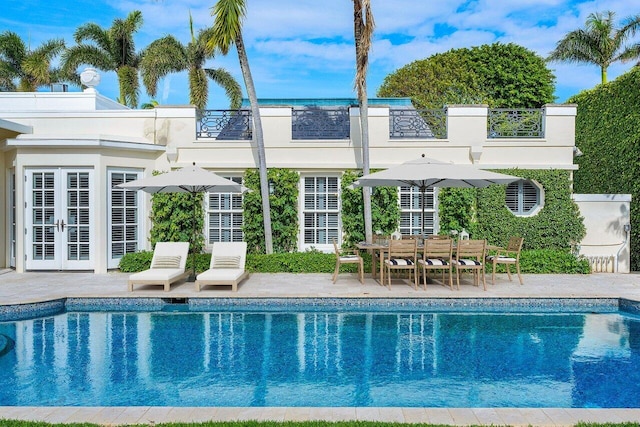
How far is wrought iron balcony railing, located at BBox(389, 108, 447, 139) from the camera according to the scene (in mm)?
14891

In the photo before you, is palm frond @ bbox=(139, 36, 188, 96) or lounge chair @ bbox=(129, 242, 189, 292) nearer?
lounge chair @ bbox=(129, 242, 189, 292)

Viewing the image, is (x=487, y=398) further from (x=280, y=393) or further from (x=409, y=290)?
(x=409, y=290)

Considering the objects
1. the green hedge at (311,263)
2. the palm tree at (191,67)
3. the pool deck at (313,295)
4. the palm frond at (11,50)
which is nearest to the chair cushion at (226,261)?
the pool deck at (313,295)

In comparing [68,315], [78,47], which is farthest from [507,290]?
[78,47]

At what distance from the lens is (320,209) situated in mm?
14766

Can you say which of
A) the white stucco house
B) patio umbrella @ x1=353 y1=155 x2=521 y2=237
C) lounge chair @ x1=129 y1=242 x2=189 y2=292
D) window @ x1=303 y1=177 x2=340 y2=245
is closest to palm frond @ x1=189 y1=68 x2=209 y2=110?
the white stucco house

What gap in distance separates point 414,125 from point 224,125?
577cm

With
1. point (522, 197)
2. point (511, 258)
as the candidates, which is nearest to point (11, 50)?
point (522, 197)

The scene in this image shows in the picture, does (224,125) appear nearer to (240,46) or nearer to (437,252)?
(240,46)

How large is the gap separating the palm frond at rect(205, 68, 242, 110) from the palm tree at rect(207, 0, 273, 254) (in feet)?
41.1

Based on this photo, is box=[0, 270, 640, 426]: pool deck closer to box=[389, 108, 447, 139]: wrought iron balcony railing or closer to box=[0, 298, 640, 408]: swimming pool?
box=[0, 298, 640, 408]: swimming pool

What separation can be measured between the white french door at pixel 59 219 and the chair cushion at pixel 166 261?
9.24ft

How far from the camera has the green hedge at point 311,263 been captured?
13.4 meters

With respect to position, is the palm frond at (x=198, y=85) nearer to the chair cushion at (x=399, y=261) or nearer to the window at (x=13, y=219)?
the window at (x=13, y=219)
